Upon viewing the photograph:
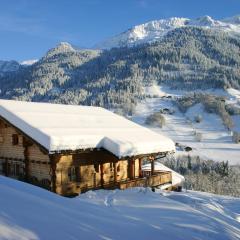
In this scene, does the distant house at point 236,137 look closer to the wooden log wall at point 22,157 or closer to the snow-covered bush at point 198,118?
the snow-covered bush at point 198,118

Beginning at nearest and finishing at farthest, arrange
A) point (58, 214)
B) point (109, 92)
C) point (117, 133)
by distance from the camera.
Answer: point (58, 214) → point (117, 133) → point (109, 92)

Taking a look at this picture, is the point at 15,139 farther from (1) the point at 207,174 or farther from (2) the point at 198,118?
(2) the point at 198,118

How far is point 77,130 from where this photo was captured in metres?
24.3

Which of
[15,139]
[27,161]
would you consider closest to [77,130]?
[27,161]

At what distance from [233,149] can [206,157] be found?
507 inches

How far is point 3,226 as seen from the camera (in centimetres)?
899

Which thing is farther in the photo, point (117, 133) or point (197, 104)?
point (197, 104)

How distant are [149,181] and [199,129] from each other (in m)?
96.9

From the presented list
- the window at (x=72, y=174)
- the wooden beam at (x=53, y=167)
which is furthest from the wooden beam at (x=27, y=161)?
the window at (x=72, y=174)

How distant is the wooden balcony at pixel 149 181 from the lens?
2585 cm

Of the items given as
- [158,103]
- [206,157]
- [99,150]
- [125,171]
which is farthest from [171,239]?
[158,103]

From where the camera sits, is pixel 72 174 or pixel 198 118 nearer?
pixel 72 174

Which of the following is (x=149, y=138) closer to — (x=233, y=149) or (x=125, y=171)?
(x=125, y=171)

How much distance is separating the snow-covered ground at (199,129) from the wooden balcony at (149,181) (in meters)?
55.8
